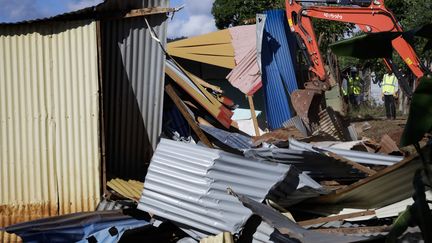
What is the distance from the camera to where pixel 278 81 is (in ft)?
36.8

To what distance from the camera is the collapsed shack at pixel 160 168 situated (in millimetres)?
5274

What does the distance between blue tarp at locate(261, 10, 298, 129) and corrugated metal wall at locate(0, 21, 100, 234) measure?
483cm

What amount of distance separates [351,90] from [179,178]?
1757cm

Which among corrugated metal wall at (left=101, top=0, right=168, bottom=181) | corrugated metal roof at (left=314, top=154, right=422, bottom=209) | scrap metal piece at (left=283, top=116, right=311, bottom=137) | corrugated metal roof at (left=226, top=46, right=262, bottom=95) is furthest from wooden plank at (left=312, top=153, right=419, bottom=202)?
corrugated metal roof at (left=226, top=46, right=262, bottom=95)

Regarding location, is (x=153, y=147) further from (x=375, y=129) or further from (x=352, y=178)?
(x=375, y=129)

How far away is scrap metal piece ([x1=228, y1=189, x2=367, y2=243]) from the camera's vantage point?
4625 mm

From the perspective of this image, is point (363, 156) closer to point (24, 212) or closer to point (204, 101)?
point (204, 101)

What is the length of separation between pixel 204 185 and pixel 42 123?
208 cm

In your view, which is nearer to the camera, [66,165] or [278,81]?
[66,165]

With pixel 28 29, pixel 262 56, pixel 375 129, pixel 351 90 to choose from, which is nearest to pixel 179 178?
pixel 28 29

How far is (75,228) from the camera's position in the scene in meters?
6.09

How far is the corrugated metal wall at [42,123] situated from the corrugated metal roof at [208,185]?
1.03 m

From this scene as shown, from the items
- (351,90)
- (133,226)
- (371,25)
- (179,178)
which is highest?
(371,25)

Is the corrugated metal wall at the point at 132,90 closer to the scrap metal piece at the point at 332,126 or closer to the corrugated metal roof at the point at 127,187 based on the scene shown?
the corrugated metal roof at the point at 127,187
